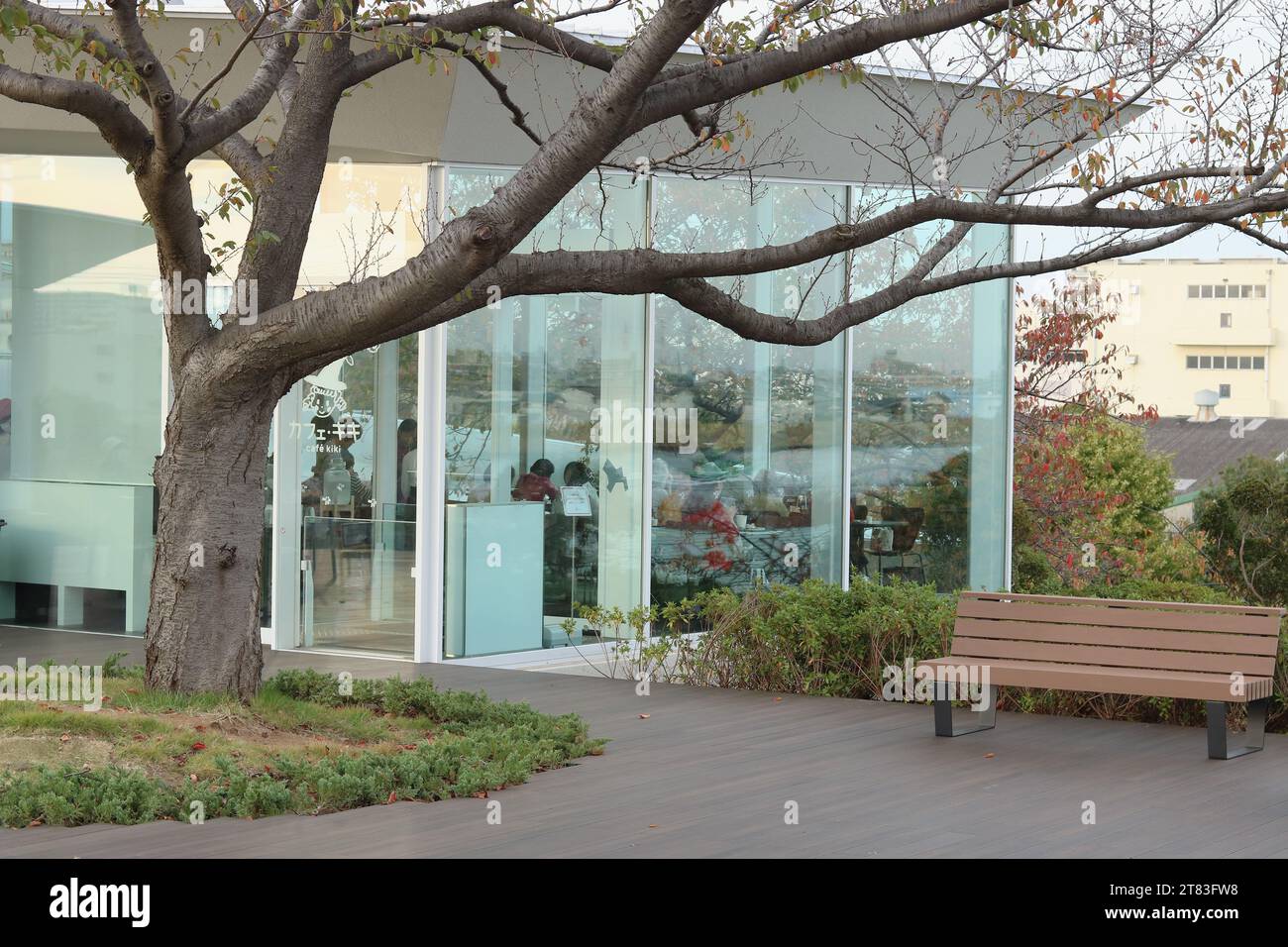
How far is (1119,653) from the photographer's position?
9133 mm

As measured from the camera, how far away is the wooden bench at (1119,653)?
859cm

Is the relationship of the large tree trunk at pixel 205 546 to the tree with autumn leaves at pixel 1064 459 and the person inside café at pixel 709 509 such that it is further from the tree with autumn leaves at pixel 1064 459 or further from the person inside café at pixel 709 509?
the tree with autumn leaves at pixel 1064 459

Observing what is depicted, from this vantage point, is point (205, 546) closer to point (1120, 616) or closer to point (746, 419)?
point (1120, 616)

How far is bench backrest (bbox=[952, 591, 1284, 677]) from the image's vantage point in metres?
8.69

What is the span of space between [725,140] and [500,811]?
4.69 metres

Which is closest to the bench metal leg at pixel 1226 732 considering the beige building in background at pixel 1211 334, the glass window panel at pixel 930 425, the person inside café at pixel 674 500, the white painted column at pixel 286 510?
the person inside café at pixel 674 500

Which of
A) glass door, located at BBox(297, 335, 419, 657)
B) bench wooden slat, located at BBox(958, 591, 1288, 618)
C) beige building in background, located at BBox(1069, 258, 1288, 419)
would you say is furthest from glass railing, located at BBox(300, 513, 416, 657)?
beige building in background, located at BBox(1069, 258, 1288, 419)

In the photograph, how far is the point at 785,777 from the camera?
8078 mm

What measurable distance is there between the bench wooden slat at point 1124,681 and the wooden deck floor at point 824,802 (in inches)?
14.6

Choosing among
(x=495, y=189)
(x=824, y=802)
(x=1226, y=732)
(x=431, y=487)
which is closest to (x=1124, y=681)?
(x=1226, y=732)

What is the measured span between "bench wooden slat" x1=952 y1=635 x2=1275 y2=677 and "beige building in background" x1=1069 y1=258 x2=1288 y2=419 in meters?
63.1

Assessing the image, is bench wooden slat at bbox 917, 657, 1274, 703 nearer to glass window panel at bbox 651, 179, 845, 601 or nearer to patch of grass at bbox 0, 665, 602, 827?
patch of grass at bbox 0, 665, 602, 827
